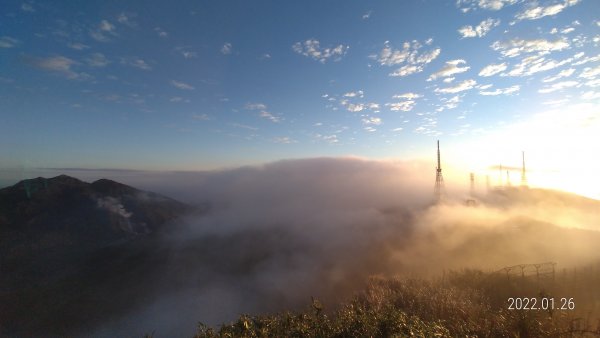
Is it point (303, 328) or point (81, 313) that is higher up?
point (303, 328)

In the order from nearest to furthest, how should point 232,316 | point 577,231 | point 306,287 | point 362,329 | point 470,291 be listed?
point 362,329, point 470,291, point 577,231, point 232,316, point 306,287

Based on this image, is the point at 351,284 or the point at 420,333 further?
the point at 351,284

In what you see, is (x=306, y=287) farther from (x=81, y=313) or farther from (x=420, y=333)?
(x=420, y=333)

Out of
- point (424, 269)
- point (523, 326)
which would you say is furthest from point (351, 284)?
point (523, 326)

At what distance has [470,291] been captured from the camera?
7956 cm

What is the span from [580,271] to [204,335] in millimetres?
104850

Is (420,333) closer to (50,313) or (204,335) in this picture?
(204,335)

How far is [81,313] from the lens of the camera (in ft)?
580

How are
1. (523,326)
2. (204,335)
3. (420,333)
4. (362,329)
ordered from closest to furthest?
(420,333), (362,329), (204,335), (523,326)

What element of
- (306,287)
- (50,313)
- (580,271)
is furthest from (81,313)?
(580,271)

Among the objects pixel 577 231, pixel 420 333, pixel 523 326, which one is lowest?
pixel 577 231

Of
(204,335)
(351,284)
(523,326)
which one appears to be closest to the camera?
(204,335)

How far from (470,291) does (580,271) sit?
32343mm

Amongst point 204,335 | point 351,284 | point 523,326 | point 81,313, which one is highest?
point 204,335
